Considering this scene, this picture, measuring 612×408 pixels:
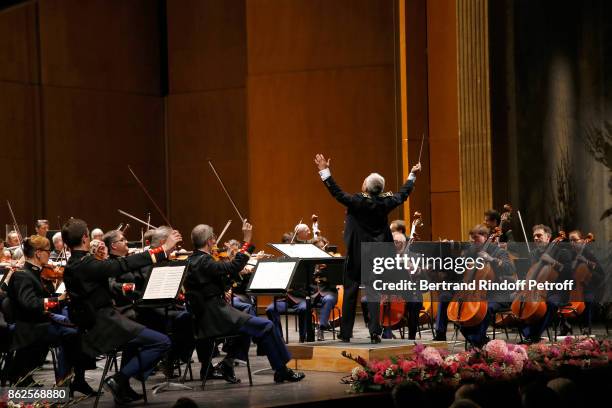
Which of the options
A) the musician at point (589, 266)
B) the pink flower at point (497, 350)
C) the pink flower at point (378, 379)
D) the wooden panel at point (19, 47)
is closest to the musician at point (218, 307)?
the pink flower at point (378, 379)

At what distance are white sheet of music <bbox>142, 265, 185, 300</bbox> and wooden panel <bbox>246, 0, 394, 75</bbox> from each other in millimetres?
7689

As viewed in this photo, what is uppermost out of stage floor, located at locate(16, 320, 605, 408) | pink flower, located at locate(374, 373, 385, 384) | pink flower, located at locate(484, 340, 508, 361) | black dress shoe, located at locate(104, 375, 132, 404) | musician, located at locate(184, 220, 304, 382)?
musician, located at locate(184, 220, 304, 382)

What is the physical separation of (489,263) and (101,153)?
908 cm

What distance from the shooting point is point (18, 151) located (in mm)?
14570

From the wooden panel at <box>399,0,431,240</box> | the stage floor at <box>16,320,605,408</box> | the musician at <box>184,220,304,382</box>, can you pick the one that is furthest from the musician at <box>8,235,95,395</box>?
the wooden panel at <box>399,0,431,240</box>

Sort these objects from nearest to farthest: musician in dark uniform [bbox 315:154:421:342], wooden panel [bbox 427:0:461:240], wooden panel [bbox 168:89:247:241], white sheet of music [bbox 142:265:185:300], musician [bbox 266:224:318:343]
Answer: white sheet of music [bbox 142:265:185:300] < musician in dark uniform [bbox 315:154:421:342] < musician [bbox 266:224:318:343] < wooden panel [bbox 427:0:461:240] < wooden panel [bbox 168:89:247:241]

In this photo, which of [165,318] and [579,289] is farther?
[579,289]

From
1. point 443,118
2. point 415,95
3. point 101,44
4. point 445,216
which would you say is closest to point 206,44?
point 101,44

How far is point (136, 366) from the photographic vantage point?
6.33m

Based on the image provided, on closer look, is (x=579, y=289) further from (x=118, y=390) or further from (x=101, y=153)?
(x=101, y=153)

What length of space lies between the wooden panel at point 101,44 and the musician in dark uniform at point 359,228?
27.3 ft

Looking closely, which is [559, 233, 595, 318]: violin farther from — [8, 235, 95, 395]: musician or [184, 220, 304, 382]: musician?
[8, 235, 95, 395]: musician

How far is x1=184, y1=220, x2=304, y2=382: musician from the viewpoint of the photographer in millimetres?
6871

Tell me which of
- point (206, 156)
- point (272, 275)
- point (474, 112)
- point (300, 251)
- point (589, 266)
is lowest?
point (589, 266)
